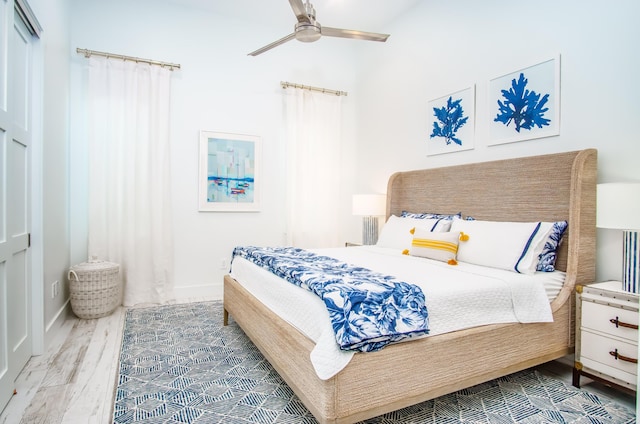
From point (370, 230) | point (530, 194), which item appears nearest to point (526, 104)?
point (530, 194)

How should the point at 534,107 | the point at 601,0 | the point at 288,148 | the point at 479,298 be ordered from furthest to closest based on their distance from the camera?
the point at 288,148 < the point at 534,107 < the point at 601,0 < the point at 479,298

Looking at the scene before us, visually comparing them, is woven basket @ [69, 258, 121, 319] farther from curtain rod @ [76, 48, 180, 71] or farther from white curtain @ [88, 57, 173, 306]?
curtain rod @ [76, 48, 180, 71]

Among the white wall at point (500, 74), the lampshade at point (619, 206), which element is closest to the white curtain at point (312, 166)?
the white wall at point (500, 74)

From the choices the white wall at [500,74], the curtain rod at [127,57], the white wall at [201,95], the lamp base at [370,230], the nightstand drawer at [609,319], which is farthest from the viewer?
the lamp base at [370,230]

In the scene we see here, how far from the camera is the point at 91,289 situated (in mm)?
3244

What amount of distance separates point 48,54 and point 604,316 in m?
4.11

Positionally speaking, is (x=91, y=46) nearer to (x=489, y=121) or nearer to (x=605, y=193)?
(x=489, y=121)

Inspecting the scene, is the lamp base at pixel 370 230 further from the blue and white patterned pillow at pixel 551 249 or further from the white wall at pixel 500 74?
the blue and white patterned pillow at pixel 551 249

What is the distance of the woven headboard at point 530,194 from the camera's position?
7.44ft

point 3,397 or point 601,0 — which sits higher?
point 601,0

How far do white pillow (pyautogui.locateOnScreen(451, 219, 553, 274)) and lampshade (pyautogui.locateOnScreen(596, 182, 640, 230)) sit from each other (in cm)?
43

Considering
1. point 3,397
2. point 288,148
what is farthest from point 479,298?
point 288,148

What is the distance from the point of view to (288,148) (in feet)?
14.8

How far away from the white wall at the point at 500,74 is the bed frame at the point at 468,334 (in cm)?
15
